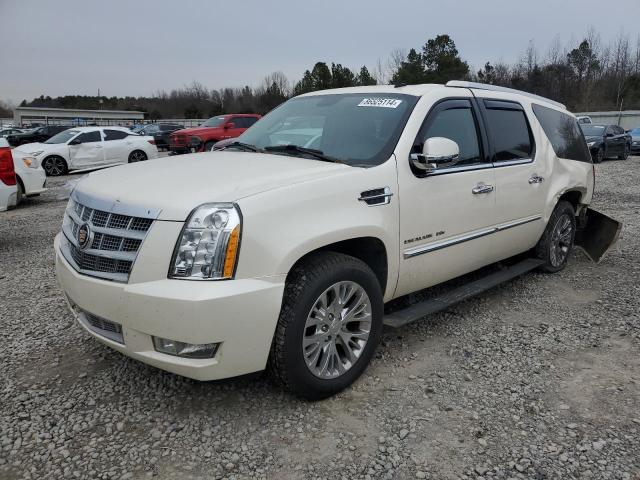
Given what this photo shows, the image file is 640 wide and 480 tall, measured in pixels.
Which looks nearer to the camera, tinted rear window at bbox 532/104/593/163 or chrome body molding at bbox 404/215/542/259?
chrome body molding at bbox 404/215/542/259

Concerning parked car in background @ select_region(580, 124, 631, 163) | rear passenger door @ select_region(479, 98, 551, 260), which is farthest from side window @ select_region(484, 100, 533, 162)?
parked car in background @ select_region(580, 124, 631, 163)

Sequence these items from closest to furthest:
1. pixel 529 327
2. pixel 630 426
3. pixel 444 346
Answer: pixel 630 426, pixel 444 346, pixel 529 327

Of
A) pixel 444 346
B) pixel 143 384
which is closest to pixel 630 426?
pixel 444 346

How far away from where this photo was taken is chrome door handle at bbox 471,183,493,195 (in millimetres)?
3867

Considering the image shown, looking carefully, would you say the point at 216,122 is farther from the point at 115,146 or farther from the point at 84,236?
the point at 84,236

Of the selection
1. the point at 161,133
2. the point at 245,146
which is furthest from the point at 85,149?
the point at 161,133

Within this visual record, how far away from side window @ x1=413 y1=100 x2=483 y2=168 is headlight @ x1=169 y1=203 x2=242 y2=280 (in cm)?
160

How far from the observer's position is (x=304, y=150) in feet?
11.6

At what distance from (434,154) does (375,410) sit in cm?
161

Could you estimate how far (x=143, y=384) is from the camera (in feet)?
10.4

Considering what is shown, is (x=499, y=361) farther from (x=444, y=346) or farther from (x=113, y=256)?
(x=113, y=256)

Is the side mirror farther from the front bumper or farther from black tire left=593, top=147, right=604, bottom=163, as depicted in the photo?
black tire left=593, top=147, right=604, bottom=163

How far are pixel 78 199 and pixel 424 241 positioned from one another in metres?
2.23

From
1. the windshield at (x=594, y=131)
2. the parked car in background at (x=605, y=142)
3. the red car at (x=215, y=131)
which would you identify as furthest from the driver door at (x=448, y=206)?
the windshield at (x=594, y=131)
